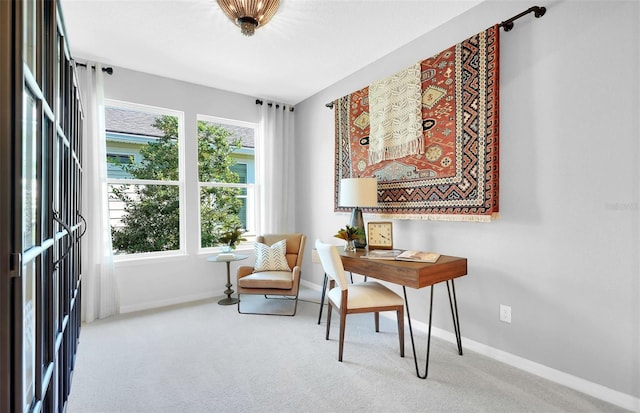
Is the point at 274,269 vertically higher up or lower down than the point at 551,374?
higher up

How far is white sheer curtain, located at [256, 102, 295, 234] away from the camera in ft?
14.5

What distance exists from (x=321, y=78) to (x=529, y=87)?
7.42ft

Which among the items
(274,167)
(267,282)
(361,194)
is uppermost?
(274,167)

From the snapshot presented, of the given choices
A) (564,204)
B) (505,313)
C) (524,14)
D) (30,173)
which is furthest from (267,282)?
(524,14)

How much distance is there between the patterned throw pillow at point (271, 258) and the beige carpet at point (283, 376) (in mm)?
763

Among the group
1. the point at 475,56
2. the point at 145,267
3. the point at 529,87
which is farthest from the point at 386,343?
the point at 145,267

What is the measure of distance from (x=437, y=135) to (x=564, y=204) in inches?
40.7

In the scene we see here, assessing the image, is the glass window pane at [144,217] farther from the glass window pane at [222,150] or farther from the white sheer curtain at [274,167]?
the white sheer curtain at [274,167]

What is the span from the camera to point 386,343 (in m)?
2.65

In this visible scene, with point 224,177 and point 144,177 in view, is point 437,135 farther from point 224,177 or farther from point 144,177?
point 144,177

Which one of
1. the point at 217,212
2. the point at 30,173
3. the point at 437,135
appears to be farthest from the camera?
the point at 217,212

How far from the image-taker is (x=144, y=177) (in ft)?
12.3

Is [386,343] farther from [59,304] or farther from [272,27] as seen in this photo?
[272,27]

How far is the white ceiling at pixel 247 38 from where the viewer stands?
8.00 ft
